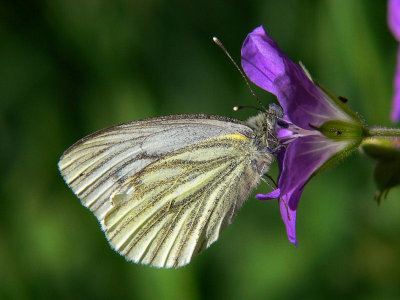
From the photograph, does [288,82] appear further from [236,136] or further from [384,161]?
[236,136]

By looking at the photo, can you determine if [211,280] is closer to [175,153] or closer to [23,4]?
[175,153]

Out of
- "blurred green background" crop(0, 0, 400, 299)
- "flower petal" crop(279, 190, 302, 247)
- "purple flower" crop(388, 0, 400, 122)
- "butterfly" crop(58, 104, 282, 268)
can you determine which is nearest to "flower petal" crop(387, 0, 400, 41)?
Answer: "purple flower" crop(388, 0, 400, 122)

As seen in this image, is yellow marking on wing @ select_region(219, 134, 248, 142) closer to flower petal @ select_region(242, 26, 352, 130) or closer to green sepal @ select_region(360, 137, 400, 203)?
flower petal @ select_region(242, 26, 352, 130)

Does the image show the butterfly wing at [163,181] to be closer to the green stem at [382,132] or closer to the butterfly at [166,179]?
the butterfly at [166,179]

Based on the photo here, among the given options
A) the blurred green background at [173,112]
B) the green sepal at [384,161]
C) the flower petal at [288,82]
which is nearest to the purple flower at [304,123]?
the flower petal at [288,82]

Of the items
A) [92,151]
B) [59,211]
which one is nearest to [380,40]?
[92,151]
